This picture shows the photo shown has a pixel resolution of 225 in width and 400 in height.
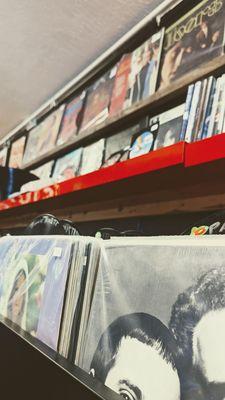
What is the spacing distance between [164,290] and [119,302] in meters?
0.11

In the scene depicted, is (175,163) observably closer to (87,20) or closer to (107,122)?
(107,122)

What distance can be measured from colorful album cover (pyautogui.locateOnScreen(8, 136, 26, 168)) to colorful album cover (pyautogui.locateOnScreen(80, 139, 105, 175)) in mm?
952

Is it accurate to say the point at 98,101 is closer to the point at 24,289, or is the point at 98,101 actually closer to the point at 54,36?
the point at 54,36

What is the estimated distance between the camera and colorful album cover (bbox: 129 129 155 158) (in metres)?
1.31

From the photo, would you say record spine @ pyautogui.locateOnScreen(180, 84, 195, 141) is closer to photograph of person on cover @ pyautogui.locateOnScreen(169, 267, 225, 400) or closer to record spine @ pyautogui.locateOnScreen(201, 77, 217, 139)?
record spine @ pyautogui.locateOnScreen(201, 77, 217, 139)

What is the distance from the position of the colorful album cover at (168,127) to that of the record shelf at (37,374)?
0.77 metres

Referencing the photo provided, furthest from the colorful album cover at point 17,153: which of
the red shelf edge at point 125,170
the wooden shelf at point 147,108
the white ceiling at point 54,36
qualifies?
the red shelf edge at point 125,170

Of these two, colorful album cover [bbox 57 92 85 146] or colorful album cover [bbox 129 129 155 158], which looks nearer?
colorful album cover [bbox 129 129 155 158]

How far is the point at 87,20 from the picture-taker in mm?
1570

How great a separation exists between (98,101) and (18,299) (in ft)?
3.79

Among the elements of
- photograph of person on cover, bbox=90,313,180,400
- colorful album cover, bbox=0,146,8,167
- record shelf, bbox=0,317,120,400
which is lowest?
record shelf, bbox=0,317,120,400

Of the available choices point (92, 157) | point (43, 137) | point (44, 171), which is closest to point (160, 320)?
point (92, 157)

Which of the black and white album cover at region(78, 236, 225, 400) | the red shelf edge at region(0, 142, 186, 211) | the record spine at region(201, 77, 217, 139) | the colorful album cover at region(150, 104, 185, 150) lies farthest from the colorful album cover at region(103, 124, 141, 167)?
the black and white album cover at region(78, 236, 225, 400)

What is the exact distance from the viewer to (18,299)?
2.90ft
